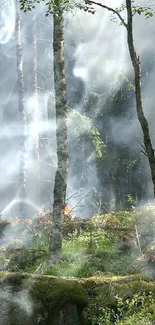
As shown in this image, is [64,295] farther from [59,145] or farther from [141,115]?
[59,145]

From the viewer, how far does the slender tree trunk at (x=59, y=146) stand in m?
7.76

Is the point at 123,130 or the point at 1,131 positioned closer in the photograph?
the point at 123,130

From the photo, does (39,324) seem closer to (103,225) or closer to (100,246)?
(100,246)

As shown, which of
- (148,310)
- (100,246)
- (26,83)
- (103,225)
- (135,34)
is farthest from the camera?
(26,83)

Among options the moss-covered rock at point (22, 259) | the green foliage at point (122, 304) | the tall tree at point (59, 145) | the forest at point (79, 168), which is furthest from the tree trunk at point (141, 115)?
the moss-covered rock at point (22, 259)

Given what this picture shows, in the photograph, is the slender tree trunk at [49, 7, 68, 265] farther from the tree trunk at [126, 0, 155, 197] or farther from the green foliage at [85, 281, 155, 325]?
the tree trunk at [126, 0, 155, 197]

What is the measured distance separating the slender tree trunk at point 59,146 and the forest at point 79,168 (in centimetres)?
2

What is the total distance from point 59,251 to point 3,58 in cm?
2028

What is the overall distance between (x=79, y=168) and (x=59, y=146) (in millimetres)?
12868

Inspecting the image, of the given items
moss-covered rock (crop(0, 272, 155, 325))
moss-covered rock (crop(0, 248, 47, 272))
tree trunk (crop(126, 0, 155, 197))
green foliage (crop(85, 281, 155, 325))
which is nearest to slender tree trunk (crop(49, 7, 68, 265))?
moss-covered rock (crop(0, 248, 47, 272))

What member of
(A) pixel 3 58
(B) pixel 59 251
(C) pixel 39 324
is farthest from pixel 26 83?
(C) pixel 39 324

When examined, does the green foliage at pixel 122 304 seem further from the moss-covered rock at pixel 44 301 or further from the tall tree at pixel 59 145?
the tall tree at pixel 59 145

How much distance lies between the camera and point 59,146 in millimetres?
8016

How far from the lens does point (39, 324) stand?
534 centimetres
